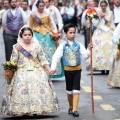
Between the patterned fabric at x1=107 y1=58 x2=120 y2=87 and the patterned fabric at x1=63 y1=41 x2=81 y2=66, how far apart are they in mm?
3618

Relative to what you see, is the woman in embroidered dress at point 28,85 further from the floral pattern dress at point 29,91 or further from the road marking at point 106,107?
the road marking at point 106,107

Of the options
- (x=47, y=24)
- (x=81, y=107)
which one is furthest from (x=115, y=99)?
(x=47, y=24)

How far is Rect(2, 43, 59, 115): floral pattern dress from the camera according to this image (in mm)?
11680

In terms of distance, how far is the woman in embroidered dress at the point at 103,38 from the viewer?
730 inches

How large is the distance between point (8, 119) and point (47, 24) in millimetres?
5464

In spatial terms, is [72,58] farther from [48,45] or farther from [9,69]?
[48,45]

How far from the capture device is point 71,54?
39.8 ft

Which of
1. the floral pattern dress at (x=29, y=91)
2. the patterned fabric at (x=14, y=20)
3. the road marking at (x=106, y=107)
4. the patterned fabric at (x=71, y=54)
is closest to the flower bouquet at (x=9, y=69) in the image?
the floral pattern dress at (x=29, y=91)

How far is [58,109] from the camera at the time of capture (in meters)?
11.9

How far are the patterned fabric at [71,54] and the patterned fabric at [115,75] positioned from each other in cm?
362

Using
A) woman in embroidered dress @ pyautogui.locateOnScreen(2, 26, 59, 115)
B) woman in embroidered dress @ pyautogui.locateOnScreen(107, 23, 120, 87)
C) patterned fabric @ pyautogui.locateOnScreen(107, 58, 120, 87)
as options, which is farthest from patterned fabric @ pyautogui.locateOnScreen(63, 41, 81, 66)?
patterned fabric @ pyautogui.locateOnScreen(107, 58, 120, 87)

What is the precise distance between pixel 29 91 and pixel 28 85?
3.8 inches

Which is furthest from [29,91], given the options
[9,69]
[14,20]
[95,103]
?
[14,20]

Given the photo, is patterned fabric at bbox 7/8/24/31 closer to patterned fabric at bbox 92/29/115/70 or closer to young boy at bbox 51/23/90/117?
patterned fabric at bbox 92/29/115/70
